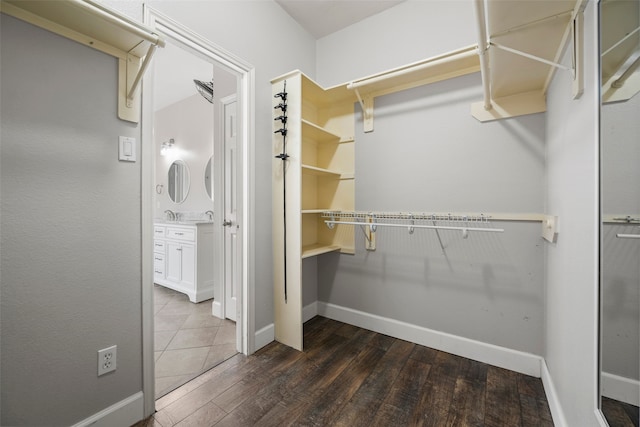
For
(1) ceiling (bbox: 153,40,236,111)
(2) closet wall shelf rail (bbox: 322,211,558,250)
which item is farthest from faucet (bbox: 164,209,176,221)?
(2) closet wall shelf rail (bbox: 322,211,558,250)

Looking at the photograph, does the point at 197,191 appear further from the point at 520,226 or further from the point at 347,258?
the point at 520,226

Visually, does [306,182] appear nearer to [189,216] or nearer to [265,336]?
[265,336]

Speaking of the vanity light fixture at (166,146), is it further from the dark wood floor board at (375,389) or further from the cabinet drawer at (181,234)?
the dark wood floor board at (375,389)

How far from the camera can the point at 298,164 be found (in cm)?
197

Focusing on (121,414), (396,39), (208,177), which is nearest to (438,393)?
(121,414)

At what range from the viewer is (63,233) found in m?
1.14

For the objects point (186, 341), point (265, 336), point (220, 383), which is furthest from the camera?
point (186, 341)

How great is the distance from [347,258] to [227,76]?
2150 mm

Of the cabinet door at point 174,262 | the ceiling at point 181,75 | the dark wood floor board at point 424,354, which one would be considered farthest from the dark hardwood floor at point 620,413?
the cabinet door at point 174,262

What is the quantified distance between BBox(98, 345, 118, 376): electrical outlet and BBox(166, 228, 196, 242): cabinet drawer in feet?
6.26

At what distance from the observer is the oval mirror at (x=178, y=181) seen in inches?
168

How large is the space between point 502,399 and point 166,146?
17.4ft

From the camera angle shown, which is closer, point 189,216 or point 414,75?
point 414,75

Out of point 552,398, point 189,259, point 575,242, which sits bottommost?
point 552,398
